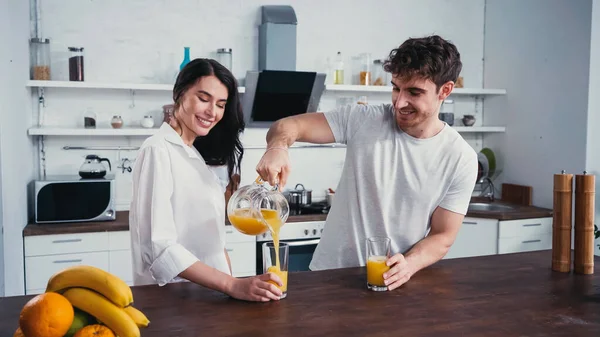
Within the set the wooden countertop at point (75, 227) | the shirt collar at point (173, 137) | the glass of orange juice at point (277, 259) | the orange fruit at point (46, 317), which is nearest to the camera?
the orange fruit at point (46, 317)

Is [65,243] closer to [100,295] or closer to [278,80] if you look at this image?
[278,80]

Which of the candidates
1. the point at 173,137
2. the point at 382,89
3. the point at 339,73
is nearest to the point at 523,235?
the point at 382,89

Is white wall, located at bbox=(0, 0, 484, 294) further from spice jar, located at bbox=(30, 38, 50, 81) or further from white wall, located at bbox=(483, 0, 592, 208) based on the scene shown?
white wall, located at bbox=(483, 0, 592, 208)

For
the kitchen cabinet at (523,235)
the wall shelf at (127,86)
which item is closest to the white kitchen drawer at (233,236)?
the wall shelf at (127,86)

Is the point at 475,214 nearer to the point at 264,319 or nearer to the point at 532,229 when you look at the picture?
the point at 532,229

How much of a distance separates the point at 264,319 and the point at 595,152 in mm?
3361

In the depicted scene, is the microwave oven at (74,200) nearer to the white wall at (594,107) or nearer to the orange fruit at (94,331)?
the orange fruit at (94,331)

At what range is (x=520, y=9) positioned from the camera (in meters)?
4.59

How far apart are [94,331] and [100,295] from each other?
0.07 metres

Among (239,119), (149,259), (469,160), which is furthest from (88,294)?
(469,160)

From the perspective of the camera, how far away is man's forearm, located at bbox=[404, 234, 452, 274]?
1.92 metres

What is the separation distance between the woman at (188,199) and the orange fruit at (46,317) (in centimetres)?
54

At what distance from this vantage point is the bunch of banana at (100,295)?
3.72 feet

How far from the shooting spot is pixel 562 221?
6.37 ft
